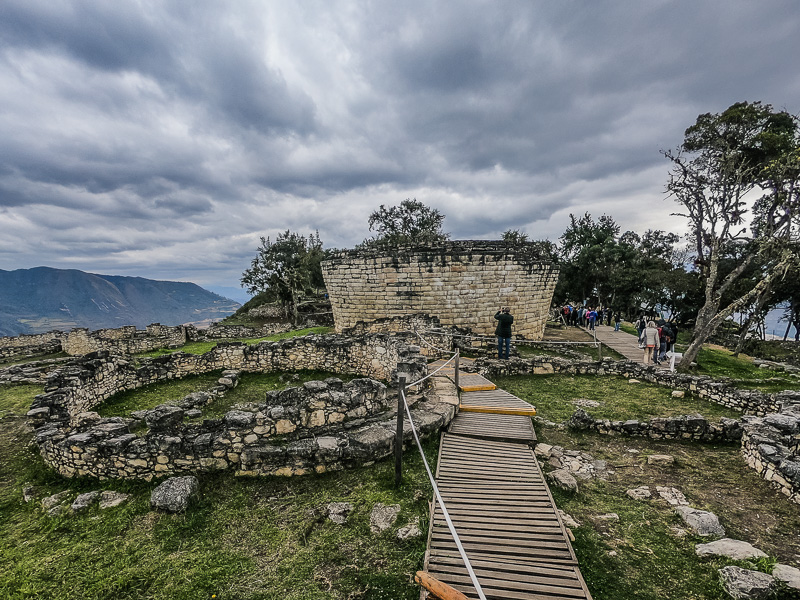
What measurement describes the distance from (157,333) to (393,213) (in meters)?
26.7

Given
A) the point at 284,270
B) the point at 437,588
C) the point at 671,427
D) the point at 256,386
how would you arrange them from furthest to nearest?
the point at 284,270 < the point at 256,386 < the point at 671,427 < the point at 437,588

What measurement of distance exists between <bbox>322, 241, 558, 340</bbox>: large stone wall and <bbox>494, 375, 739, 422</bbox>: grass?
16.7ft

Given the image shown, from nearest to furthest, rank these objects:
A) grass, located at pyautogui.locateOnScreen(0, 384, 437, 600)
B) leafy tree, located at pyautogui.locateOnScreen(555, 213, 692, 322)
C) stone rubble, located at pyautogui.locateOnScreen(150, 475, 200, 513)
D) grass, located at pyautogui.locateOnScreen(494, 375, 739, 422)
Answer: grass, located at pyautogui.locateOnScreen(0, 384, 437, 600), stone rubble, located at pyautogui.locateOnScreen(150, 475, 200, 513), grass, located at pyautogui.locateOnScreen(494, 375, 739, 422), leafy tree, located at pyautogui.locateOnScreen(555, 213, 692, 322)

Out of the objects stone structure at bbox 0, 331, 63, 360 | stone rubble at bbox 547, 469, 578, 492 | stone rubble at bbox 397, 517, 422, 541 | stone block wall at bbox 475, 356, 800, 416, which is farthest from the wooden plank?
stone structure at bbox 0, 331, 63, 360

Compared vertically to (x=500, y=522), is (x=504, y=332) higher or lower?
higher

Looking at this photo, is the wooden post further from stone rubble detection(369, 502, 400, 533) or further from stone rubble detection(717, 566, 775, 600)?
stone rubble detection(717, 566, 775, 600)

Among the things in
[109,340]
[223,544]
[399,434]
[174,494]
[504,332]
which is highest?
[504,332]

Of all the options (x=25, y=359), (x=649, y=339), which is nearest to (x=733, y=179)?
(x=649, y=339)

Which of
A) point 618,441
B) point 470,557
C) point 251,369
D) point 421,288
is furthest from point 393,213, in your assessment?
point 470,557

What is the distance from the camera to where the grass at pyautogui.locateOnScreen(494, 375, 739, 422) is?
853 centimetres

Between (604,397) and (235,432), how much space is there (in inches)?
388

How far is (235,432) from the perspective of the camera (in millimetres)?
5422

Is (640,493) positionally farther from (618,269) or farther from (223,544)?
(618,269)

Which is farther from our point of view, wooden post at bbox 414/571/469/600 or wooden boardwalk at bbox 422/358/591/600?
wooden boardwalk at bbox 422/358/591/600
